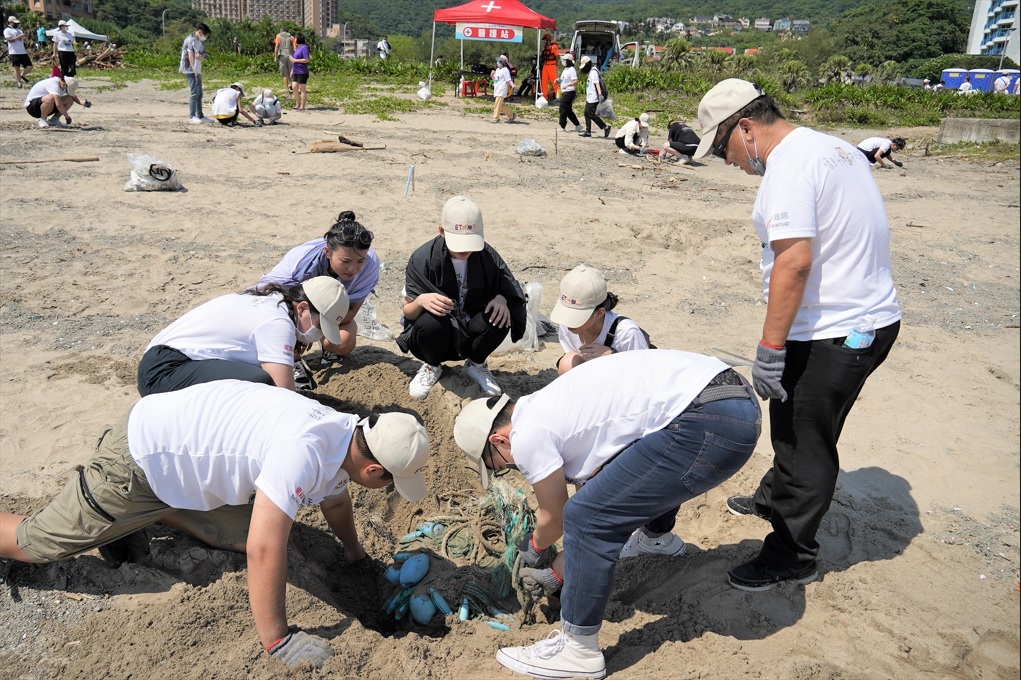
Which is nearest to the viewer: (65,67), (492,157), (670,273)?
(670,273)

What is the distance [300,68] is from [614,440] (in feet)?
48.2

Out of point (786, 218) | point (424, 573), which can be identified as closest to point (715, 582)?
point (424, 573)

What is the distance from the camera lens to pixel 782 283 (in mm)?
2510

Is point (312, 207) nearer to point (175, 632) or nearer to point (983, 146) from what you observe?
point (175, 632)

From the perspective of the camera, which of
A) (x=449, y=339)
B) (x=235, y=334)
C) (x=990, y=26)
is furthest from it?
(x=990, y=26)

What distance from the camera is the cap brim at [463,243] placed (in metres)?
3.94

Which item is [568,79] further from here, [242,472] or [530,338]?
[242,472]

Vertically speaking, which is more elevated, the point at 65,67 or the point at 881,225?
the point at 65,67

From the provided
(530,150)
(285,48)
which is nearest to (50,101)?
(285,48)

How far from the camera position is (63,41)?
16.2 metres

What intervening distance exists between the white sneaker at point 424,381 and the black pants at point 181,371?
1.14 meters

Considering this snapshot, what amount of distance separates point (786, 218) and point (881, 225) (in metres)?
0.38

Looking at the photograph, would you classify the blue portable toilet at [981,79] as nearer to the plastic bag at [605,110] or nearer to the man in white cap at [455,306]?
the plastic bag at [605,110]

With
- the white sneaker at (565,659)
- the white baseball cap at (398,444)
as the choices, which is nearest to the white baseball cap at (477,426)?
the white baseball cap at (398,444)
